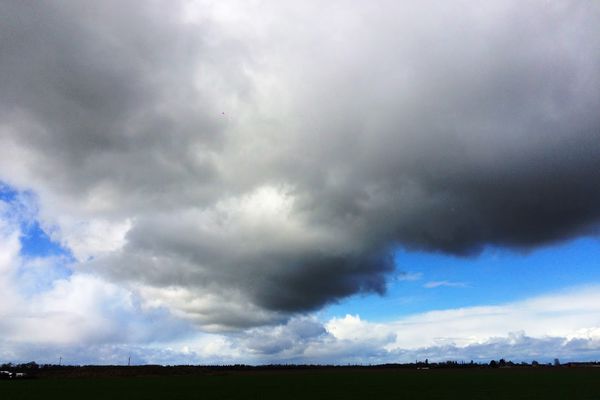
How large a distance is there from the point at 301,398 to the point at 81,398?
162 ft

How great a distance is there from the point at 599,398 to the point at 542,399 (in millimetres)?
8766

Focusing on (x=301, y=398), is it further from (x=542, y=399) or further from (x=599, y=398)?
(x=599, y=398)

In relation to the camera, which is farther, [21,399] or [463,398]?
[21,399]

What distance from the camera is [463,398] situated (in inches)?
3292

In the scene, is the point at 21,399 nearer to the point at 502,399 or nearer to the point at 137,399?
the point at 137,399

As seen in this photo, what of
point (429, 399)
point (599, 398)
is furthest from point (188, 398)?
point (599, 398)

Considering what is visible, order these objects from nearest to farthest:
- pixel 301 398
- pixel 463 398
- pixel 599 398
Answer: pixel 599 398
pixel 463 398
pixel 301 398

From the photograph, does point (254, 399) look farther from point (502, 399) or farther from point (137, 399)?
point (502, 399)

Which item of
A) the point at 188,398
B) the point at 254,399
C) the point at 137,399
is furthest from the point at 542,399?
the point at 137,399

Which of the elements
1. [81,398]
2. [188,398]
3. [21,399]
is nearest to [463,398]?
[188,398]

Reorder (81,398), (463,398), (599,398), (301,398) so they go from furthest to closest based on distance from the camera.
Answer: (81,398)
(301,398)
(463,398)
(599,398)

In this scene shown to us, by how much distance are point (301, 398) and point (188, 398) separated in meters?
24.0

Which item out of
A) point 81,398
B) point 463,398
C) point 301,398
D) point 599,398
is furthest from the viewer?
point 81,398

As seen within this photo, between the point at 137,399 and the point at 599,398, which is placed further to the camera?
the point at 137,399
